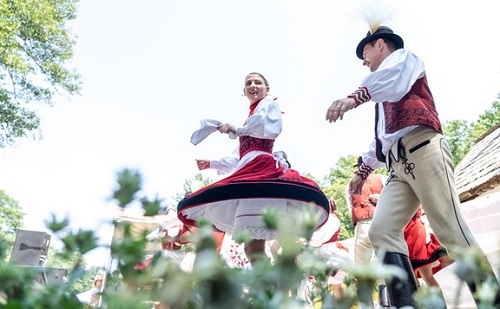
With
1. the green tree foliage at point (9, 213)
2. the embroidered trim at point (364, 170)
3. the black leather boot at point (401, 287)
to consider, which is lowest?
the black leather boot at point (401, 287)

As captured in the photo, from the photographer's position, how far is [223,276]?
25 cm

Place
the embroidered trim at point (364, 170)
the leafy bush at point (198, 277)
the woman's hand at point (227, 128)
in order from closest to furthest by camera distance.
A: the leafy bush at point (198, 277)
the embroidered trim at point (364, 170)
the woman's hand at point (227, 128)

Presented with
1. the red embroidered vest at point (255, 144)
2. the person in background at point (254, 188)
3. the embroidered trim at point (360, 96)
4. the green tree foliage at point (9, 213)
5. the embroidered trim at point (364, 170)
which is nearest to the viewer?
the embroidered trim at point (360, 96)

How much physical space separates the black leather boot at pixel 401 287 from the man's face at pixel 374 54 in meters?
1.17

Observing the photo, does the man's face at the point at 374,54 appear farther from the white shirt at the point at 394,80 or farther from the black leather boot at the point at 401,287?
the black leather boot at the point at 401,287

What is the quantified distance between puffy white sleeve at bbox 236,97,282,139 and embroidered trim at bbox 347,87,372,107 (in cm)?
123

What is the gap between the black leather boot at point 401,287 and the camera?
1.56 m

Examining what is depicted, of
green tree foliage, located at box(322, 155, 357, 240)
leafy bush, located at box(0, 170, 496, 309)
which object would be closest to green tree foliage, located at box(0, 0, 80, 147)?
leafy bush, located at box(0, 170, 496, 309)

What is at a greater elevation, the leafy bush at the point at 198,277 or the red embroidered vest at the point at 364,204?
the red embroidered vest at the point at 364,204

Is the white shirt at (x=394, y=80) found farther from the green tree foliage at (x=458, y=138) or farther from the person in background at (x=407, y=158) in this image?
the green tree foliage at (x=458, y=138)

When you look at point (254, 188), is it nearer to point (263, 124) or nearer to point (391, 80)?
point (263, 124)

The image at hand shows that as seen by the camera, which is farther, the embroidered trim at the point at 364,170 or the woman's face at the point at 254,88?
the woman's face at the point at 254,88

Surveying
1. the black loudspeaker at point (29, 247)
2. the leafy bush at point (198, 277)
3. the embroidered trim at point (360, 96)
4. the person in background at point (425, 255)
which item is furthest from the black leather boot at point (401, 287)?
Answer: the black loudspeaker at point (29, 247)

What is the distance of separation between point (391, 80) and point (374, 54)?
0.54 meters
